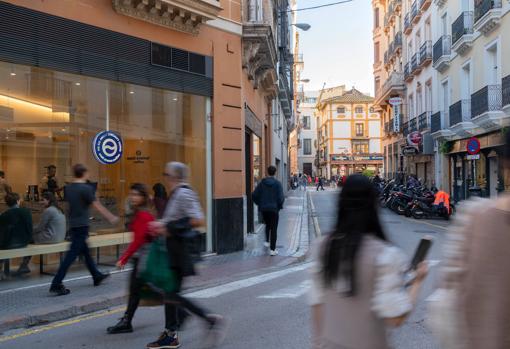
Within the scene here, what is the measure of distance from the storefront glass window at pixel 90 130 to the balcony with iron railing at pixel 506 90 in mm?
13056

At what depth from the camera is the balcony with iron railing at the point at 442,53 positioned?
26.7 m

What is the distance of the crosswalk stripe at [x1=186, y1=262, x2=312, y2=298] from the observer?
25.3 ft

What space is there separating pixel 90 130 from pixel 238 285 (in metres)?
4.08

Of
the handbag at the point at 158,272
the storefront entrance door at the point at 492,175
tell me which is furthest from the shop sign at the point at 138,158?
the storefront entrance door at the point at 492,175

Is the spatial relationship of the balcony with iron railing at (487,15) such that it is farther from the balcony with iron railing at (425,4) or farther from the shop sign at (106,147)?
the shop sign at (106,147)

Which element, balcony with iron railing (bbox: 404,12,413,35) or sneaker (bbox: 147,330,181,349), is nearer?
sneaker (bbox: 147,330,181,349)

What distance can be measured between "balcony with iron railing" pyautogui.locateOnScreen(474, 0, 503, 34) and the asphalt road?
15.1 metres

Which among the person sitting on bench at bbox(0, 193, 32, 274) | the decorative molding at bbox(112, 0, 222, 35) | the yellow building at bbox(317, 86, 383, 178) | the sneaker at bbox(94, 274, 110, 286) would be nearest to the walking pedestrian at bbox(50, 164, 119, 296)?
the sneaker at bbox(94, 274, 110, 286)

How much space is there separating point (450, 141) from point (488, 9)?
7.98 m

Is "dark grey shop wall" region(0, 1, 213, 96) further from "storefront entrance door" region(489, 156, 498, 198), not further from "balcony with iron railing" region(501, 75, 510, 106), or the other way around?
"storefront entrance door" region(489, 156, 498, 198)

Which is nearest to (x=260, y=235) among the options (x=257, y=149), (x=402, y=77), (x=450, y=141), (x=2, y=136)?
(x=257, y=149)

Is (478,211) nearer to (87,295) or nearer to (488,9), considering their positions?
(87,295)

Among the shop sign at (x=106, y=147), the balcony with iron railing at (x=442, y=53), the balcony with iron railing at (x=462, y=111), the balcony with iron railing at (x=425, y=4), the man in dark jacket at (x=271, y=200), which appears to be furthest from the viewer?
the balcony with iron railing at (x=425, y=4)

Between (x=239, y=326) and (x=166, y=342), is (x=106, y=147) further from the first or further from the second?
(x=166, y=342)
